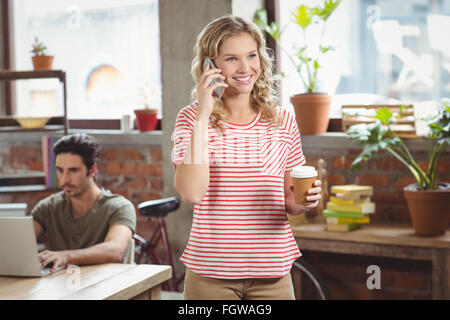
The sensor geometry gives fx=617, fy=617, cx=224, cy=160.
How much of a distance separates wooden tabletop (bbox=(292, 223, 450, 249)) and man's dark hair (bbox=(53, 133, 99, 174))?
102cm

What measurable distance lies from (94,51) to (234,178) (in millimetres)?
2890

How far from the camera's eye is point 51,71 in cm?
376

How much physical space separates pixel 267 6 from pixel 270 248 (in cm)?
223

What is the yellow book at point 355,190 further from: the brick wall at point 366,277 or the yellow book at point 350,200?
the brick wall at point 366,277

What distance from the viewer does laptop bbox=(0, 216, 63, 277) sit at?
2070mm

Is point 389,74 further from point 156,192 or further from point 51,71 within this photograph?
point 51,71

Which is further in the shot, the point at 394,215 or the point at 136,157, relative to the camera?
the point at 136,157

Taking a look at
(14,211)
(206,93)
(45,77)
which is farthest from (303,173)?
(45,77)

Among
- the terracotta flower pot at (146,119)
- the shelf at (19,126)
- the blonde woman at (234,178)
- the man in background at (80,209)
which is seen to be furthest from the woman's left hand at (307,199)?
the shelf at (19,126)

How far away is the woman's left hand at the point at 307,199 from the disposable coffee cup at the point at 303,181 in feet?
0.04

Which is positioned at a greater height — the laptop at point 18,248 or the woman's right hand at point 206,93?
the woman's right hand at point 206,93

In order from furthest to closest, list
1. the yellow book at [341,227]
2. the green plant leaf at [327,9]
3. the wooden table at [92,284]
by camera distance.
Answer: the green plant leaf at [327,9], the yellow book at [341,227], the wooden table at [92,284]

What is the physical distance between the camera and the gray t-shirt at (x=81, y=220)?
8.77 feet

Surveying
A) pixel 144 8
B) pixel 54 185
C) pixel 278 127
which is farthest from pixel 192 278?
pixel 144 8
